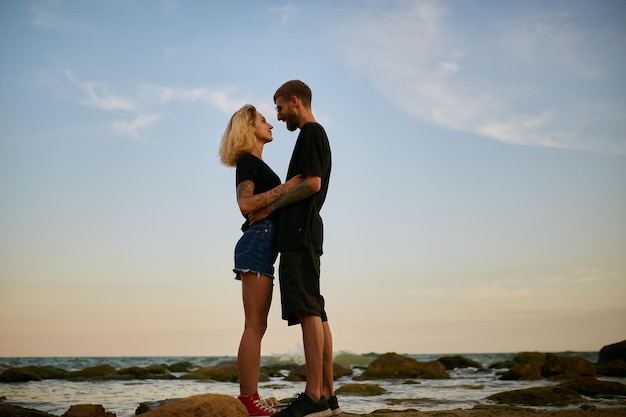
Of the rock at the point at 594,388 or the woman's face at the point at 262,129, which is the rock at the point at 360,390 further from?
the woman's face at the point at 262,129

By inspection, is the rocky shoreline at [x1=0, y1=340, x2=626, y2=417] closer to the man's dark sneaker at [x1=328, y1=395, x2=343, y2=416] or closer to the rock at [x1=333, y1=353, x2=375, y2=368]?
the man's dark sneaker at [x1=328, y1=395, x2=343, y2=416]

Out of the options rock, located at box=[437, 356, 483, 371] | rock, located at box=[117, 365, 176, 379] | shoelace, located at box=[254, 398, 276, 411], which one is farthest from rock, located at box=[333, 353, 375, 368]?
shoelace, located at box=[254, 398, 276, 411]

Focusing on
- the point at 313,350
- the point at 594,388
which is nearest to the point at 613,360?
A: the point at 594,388

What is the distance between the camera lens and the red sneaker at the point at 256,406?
5.07 meters

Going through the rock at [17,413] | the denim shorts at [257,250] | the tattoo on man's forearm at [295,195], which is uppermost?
the tattoo on man's forearm at [295,195]

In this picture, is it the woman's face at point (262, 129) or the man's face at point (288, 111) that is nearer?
the man's face at point (288, 111)

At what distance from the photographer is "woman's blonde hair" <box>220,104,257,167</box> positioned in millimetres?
5352

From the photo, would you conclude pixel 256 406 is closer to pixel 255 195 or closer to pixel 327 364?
pixel 327 364

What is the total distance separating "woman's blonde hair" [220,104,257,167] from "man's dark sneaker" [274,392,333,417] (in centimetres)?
213

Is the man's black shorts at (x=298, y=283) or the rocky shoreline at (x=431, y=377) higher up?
the man's black shorts at (x=298, y=283)

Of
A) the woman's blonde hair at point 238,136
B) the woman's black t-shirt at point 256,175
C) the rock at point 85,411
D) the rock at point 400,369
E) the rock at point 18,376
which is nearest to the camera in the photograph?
the woman's black t-shirt at point 256,175

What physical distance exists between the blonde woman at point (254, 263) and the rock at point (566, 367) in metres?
14.1

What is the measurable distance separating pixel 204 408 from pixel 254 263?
123cm

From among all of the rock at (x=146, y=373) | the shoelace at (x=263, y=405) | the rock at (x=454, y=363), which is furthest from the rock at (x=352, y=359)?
the shoelace at (x=263, y=405)
